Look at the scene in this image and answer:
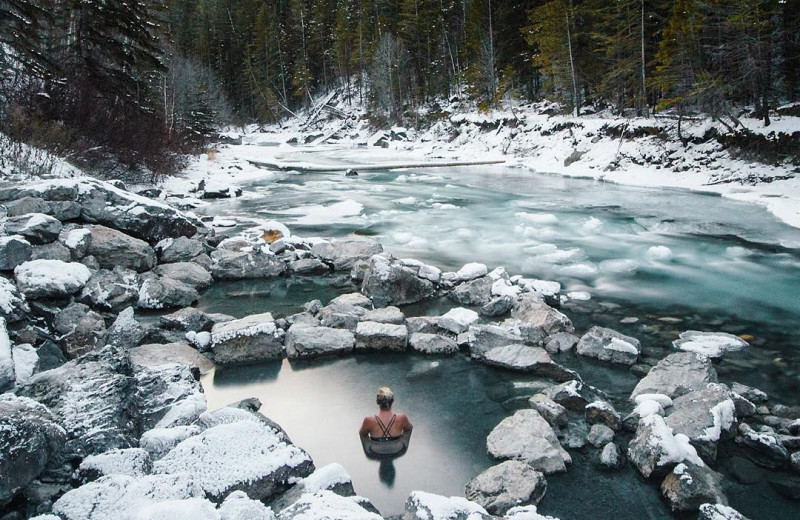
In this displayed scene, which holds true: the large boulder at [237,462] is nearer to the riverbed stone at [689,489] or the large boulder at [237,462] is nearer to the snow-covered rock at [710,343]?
the riverbed stone at [689,489]

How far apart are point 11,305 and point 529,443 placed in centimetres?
555

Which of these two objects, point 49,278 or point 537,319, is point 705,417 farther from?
point 49,278

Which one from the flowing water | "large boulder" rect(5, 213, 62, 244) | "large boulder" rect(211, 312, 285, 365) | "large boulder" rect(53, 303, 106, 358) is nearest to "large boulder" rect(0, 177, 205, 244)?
"large boulder" rect(5, 213, 62, 244)

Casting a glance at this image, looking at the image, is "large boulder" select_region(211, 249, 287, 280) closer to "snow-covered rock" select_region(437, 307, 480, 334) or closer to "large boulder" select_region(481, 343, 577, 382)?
"snow-covered rock" select_region(437, 307, 480, 334)

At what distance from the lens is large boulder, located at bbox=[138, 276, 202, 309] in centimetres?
802

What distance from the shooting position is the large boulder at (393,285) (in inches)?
330

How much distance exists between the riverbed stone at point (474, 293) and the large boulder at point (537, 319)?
699 mm

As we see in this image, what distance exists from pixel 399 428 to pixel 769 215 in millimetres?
14094

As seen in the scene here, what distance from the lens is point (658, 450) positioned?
4.16 metres

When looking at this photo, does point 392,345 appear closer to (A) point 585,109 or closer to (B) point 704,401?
(B) point 704,401

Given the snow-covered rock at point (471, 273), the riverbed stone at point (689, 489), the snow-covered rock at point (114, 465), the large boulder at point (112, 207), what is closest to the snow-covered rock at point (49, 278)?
the large boulder at point (112, 207)

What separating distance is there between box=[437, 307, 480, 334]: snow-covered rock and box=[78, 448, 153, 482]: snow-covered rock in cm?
421

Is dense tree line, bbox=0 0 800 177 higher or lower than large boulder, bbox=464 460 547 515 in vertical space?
higher

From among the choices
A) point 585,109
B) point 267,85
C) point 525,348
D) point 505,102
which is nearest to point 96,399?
point 525,348
